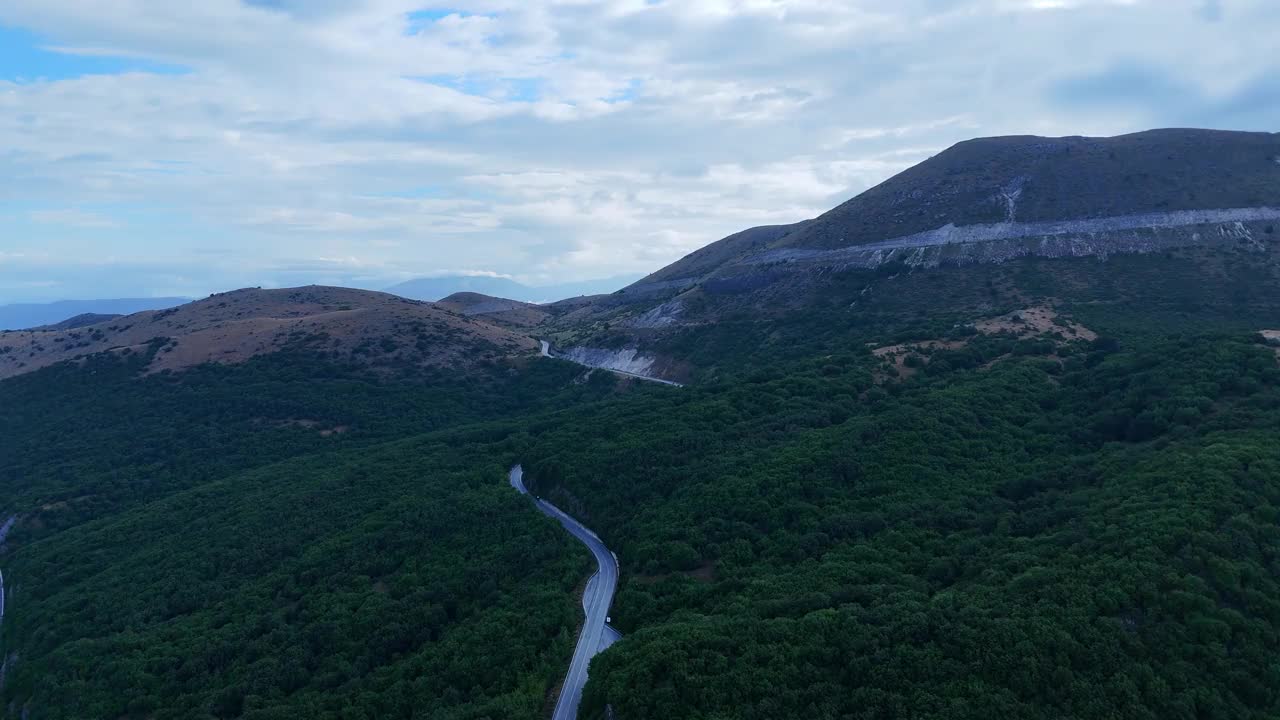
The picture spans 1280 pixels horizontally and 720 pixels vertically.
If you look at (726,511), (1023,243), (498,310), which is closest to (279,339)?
(726,511)

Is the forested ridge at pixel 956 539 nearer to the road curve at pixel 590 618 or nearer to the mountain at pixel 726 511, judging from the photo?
the mountain at pixel 726 511

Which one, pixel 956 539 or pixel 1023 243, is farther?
pixel 1023 243

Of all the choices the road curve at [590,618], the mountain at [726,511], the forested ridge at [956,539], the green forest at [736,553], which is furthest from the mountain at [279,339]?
the road curve at [590,618]

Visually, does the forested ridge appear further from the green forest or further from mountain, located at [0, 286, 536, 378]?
mountain, located at [0, 286, 536, 378]

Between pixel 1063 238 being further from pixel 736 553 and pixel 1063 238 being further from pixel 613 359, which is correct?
pixel 736 553

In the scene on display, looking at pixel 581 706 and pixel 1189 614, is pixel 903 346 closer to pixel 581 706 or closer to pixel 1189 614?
pixel 1189 614

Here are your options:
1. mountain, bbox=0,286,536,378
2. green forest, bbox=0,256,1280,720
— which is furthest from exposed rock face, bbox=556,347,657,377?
green forest, bbox=0,256,1280,720
